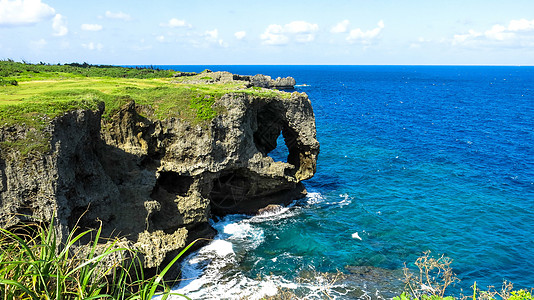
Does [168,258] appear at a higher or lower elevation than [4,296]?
lower

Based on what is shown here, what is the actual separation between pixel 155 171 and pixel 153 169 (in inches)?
13.8

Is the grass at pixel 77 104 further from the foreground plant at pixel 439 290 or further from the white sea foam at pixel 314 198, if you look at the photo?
the foreground plant at pixel 439 290

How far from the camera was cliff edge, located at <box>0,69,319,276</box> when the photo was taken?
18656 mm

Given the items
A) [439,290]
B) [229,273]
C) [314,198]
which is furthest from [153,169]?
[439,290]

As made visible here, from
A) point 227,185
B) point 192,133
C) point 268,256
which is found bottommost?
point 268,256

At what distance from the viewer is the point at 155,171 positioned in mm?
27109

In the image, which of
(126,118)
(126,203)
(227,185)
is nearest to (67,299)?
(126,203)

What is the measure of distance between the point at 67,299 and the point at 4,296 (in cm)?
94

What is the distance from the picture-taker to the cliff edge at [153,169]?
18.7 meters

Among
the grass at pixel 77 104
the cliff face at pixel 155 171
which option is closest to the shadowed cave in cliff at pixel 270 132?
the cliff face at pixel 155 171

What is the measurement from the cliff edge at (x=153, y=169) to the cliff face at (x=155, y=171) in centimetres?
6

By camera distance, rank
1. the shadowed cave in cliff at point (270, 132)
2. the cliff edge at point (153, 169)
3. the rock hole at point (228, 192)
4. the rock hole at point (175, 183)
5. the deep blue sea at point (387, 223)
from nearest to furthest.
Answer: the cliff edge at point (153, 169)
the deep blue sea at point (387, 223)
the rock hole at point (175, 183)
the rock hole at point (228, 192)
the shadowed cave in cliff at point (270, 132)

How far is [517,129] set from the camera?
2800 inches

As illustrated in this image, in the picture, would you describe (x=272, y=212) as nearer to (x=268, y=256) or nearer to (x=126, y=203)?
(x=268, y=256)
